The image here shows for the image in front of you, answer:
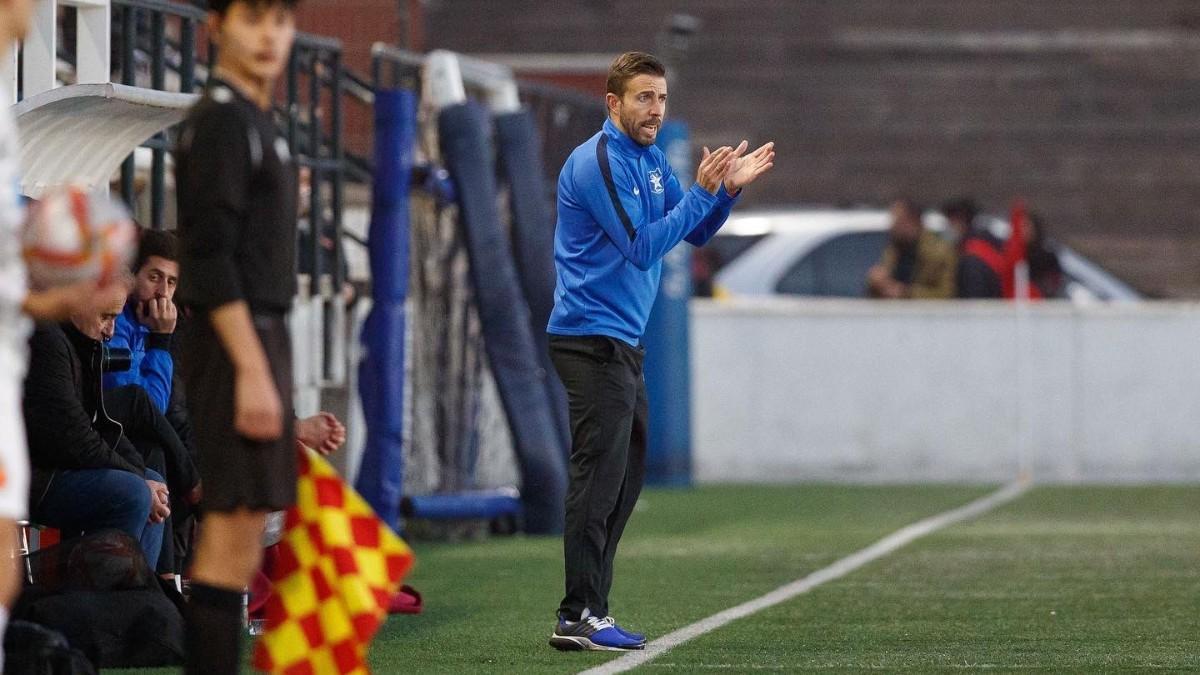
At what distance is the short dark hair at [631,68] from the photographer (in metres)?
7.22

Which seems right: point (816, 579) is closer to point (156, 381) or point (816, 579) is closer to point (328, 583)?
point (156, 381)

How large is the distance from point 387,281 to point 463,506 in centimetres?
123

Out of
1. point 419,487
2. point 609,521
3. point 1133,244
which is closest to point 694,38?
point 1133,244

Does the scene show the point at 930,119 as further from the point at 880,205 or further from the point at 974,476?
the point at 974,476

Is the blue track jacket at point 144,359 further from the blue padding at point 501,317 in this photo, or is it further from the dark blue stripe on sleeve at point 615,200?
the blue padding at point 501,317

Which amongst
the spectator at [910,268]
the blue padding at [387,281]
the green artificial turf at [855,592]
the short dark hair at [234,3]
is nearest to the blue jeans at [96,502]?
the green artificial turf at [855,592]

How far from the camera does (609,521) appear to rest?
7.49m

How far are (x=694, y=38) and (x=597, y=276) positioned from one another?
1793 cm

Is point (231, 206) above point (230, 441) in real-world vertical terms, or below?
above

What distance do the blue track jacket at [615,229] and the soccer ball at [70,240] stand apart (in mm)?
2588

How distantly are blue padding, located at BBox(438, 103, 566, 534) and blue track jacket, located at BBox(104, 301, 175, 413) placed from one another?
444 centimetres

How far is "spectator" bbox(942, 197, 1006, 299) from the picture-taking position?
18453 mm

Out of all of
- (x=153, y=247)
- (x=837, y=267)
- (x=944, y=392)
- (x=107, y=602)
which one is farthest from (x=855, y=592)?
(x=837, y=267)

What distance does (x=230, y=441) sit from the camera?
5062mm
